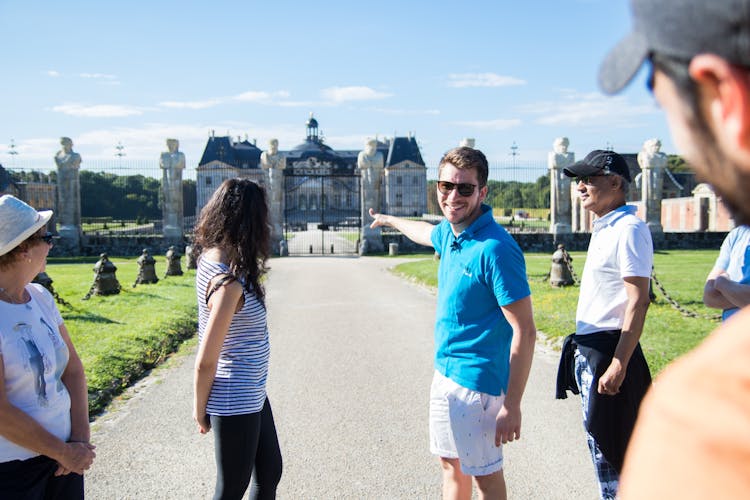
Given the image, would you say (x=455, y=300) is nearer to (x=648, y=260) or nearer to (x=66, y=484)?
(x=648, y=260)

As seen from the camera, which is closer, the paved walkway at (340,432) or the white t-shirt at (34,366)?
the white t-shirt at (34,366)

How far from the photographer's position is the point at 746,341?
691 mm

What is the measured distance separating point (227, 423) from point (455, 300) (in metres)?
1.25

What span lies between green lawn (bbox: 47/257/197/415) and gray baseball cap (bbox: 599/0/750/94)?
559 centimetres

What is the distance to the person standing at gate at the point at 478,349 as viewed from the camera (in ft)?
9.81

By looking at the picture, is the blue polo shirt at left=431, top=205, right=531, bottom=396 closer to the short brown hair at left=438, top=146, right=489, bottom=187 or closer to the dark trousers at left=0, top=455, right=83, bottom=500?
the short brown hair at left=438, top=146, right=489, bottom=187

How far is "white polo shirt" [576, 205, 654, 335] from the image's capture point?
10.9 feet

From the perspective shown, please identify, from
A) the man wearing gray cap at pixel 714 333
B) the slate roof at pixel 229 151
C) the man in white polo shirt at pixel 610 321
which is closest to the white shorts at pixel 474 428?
the man in white polo shirt at pixel 610 321

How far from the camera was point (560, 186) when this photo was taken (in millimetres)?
23938

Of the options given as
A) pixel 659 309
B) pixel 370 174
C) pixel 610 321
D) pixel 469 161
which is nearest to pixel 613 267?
pixel 610 321

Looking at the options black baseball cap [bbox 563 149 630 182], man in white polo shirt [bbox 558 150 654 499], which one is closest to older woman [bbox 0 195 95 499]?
man in white polo shirt [bbox 558 150 654 499]

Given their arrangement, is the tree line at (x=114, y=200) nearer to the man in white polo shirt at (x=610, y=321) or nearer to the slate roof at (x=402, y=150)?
the slate roof at (x=402, y=150)

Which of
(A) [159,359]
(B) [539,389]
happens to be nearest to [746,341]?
(B) [539,389]

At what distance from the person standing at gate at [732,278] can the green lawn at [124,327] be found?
4.91m
